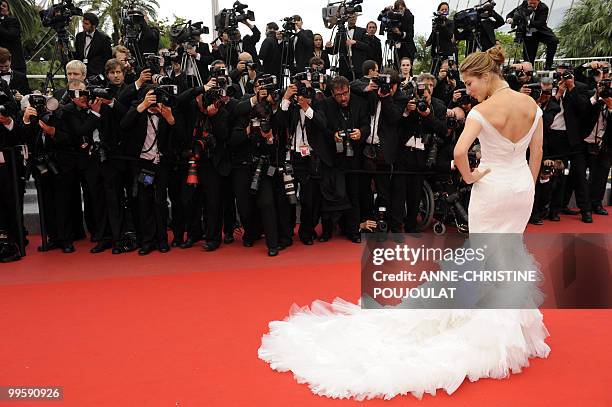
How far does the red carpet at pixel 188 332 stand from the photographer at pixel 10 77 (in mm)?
1813

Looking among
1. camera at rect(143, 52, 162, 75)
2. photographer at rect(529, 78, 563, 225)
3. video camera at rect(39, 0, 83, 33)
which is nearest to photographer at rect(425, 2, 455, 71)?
photographer at rect(529, 78, 563, 225)

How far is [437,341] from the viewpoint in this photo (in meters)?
3.25

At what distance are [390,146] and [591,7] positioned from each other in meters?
19.9

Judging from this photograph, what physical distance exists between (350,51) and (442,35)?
4.17 feet

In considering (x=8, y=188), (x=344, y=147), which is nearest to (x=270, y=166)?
(x=344, y=147)

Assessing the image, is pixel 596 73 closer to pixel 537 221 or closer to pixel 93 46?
pixel 537 221

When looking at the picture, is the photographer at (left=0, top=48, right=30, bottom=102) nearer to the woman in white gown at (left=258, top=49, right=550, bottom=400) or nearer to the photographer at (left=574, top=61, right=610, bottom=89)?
the woman in white gown at (left=258, top=49, right=550, bottom=400)

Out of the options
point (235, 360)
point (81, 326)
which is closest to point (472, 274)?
point (235, 360)

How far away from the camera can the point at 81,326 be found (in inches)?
159

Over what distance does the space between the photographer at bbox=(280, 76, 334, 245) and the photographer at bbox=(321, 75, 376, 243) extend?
108 mm

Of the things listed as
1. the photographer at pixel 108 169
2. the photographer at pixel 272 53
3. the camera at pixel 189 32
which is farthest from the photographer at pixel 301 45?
the photographer at pixel 108 169

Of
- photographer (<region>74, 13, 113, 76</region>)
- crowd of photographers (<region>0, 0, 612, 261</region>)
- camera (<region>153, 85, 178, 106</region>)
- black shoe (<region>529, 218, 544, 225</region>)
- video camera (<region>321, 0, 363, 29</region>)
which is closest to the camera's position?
camera (<region>153, 85, 178, 106</region>)

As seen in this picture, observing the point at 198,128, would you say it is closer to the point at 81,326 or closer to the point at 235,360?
the point at 81,326

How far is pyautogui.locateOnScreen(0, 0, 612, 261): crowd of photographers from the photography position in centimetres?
571
